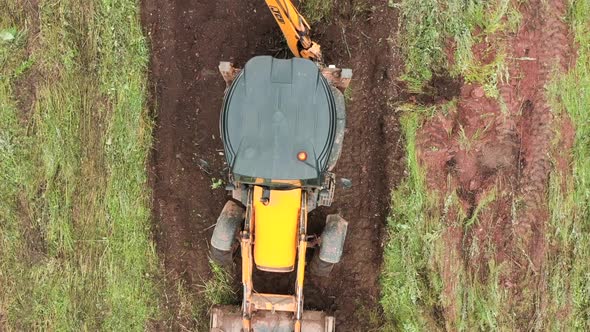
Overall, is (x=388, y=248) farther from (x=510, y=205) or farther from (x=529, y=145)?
(x=529, y=145)

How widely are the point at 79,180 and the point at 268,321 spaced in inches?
135

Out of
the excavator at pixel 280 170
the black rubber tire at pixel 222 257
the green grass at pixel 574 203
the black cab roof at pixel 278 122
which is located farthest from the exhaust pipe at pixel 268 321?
the green grass at pixel 574 203

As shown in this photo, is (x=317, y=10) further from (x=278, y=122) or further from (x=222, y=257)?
(x=222, y=257)

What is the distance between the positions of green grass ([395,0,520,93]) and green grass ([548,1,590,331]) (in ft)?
3.01

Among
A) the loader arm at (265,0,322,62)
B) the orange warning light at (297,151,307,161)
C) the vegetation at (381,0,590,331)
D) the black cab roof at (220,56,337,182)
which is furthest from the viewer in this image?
the vegetation at (381,0,590,331)

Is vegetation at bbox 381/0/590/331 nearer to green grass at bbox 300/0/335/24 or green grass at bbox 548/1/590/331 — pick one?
green grass at bbox 548/1/590/331

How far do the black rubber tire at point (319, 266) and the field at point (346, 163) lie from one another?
471 mm

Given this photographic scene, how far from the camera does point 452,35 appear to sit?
7152 millimetres

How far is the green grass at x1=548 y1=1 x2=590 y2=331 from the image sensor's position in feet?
23.5

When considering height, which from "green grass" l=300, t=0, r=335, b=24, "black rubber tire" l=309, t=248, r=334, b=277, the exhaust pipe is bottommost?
the exhaust pipe

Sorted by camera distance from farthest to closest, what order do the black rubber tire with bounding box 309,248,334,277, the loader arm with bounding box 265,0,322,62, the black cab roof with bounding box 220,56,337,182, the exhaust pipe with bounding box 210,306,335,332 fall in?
1. the black rubber tire with bounding box 309,248,334,277
2. the exhaust pipe with bounding box 210,306,335,332
3. the loader arm with bounding box 265,0,322,62
4. the black cab roof with bounding box 220,56,337,182

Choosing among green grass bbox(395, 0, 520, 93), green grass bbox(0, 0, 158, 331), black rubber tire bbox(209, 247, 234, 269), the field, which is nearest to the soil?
the field

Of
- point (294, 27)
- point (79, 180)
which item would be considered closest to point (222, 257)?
point (79, 180)

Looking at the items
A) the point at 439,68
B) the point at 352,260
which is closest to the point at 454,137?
the point at 439,68
